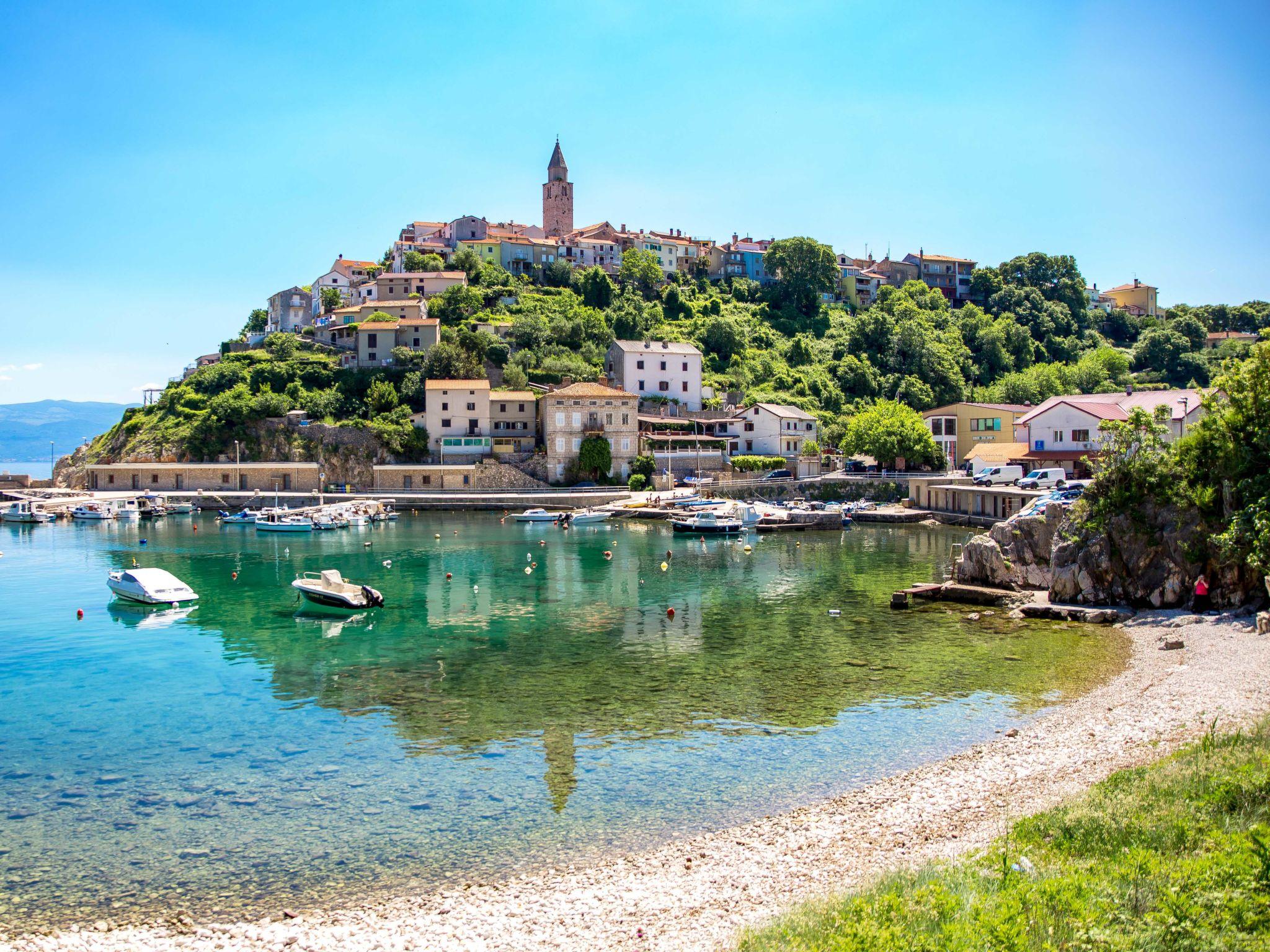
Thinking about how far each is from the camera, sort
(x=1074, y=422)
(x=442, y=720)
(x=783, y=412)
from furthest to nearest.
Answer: (x=783, y=412) < (x=1074, y=422) < (x=442, y=720)

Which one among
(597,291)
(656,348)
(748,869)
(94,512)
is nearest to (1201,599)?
(748,869)

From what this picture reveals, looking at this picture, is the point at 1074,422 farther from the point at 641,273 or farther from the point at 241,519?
the point at 641,273

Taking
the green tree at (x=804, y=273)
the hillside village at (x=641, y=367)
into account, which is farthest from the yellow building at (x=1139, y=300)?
the green tree at (x=804, y=273)

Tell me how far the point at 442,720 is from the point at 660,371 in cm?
6591

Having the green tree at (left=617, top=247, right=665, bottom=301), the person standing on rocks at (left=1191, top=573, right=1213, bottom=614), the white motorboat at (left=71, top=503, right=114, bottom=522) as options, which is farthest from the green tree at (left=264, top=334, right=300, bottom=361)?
the person standing on rocks at (left=1191, top=573, right=1213, bottom=614)

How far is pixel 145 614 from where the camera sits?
32.3 m

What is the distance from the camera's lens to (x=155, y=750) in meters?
17.6

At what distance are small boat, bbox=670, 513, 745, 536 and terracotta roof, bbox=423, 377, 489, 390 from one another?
29.5 meters

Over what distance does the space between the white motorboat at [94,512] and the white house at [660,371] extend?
4467cm

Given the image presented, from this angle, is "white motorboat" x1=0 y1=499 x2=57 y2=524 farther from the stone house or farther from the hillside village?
the stone house

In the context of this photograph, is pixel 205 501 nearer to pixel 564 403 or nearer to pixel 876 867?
pixel 564 403

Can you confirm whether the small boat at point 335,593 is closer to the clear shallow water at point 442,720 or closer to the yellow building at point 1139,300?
the clear shallow water at point 442,720

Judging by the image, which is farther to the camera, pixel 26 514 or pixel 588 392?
pixel 588 392

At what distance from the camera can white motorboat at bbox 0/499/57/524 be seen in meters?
65.4
